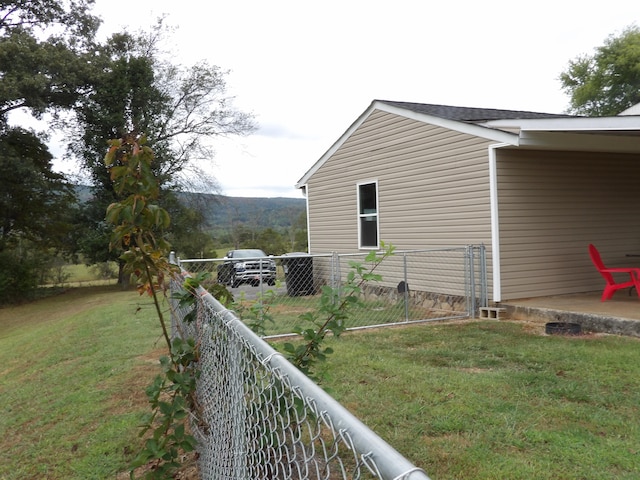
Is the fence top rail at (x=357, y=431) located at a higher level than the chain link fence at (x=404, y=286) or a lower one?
higher

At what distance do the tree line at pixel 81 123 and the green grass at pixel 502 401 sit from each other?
14.7 metres

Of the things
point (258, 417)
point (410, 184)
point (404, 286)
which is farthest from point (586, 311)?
point (258, 417)

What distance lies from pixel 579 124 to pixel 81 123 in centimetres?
1907

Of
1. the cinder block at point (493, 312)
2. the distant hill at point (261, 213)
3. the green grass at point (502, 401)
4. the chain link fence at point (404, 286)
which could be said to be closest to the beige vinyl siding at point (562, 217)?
the cinder block at point (493, 312)

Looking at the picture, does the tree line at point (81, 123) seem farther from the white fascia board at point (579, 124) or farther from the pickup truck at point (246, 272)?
the white fascia board at point (579, 124)

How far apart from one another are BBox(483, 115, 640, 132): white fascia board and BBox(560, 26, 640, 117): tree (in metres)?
32.2

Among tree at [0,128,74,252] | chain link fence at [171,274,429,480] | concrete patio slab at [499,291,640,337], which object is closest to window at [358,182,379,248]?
concrete patio slab at [499,291,640,337]

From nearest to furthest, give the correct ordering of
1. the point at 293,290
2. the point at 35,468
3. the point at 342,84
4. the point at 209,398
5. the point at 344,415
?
the point at 344,415
the point at 209,398
the point at 35,468
the point at 293,290
the point at 342,84

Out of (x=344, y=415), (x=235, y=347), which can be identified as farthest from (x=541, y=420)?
(x=344, y=415)

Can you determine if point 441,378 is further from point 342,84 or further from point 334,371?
point 342,84

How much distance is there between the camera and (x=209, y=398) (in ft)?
8.43

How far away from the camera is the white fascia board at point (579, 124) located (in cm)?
640

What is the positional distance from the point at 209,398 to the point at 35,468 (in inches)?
81.6

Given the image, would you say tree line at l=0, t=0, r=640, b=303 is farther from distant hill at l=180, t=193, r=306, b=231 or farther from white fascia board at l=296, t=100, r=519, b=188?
distant hill at l=180, t=193, r=306, b=231
